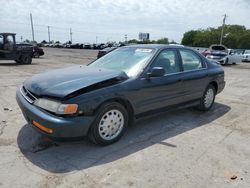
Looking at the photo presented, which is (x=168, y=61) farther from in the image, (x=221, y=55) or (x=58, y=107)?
(x=221, y=55)

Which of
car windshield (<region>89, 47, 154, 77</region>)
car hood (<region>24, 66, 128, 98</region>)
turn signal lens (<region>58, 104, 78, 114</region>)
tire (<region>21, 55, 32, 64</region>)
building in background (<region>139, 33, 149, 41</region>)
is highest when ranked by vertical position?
building in background (<region>139, 33, 149, 41</region>)

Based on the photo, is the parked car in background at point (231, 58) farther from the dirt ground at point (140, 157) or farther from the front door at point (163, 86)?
the front door at point (163, 86)

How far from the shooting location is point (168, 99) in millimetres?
4812

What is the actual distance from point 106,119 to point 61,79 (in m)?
0.90

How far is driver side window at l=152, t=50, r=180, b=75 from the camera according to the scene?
4625 mm

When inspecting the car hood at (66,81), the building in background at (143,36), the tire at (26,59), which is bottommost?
the tire at (26,59)

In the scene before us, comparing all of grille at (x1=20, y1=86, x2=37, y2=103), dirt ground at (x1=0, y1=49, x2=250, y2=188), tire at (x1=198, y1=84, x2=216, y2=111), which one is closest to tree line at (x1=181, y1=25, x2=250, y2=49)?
tire at (x1=198, y1=84, x2=216, y2=111)

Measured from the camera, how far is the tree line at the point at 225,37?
78.8 m

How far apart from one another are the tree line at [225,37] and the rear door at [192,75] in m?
80.8

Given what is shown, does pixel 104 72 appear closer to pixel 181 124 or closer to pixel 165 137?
pixel 165 137

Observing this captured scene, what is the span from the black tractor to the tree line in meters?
74.7

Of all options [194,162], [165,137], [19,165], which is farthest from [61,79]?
[194,162]

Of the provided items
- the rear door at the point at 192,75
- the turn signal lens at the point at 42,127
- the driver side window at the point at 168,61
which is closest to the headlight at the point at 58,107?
the turn signal lens at the point at 42,127

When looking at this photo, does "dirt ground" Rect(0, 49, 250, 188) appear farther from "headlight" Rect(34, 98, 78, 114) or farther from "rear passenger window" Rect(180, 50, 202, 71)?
"rear passenger window" Rect(180, 50, 202, 71)
